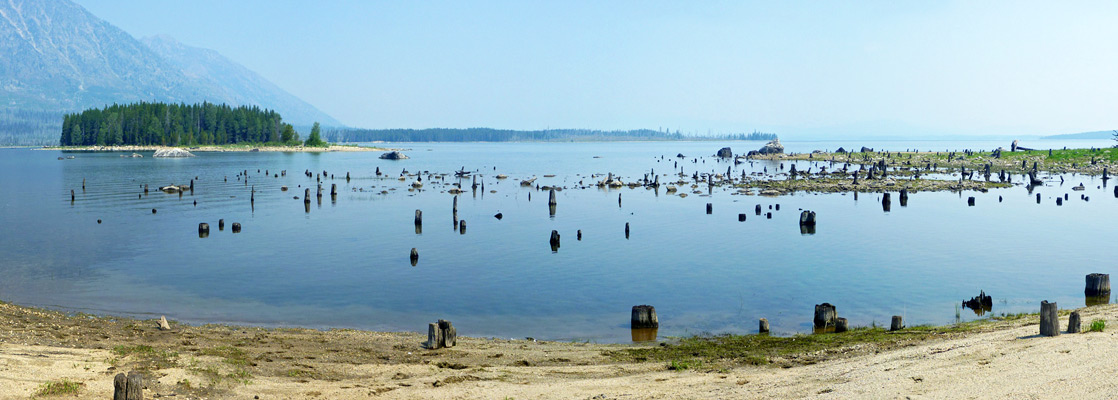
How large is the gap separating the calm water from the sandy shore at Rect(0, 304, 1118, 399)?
5028 mm

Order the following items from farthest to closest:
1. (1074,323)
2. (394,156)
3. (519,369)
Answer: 1. (394,156)
2. (519,369)
3. (1074,323)

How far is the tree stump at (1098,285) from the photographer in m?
27.7

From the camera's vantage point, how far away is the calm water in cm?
2742

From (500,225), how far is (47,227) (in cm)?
3004

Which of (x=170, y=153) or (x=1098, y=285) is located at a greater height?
(x=170, y=153)

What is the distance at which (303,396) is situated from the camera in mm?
Answer: 15039

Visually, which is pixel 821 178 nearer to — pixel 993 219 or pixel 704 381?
pixel 993 219

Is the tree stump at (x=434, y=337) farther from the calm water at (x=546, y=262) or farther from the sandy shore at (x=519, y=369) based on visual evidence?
the calm water at (x=546, y=262)

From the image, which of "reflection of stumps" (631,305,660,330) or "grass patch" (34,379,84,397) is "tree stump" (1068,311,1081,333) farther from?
"grass patch" (34,379,84,397)

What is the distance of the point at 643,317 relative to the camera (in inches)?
959

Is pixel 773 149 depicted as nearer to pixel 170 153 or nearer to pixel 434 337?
pixel 170 153

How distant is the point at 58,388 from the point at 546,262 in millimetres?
25629

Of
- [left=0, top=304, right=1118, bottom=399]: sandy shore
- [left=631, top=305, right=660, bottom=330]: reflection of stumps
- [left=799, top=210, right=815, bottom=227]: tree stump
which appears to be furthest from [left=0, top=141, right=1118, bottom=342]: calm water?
[left=0, top=304, right=1118, bottom=399]: sandy shore

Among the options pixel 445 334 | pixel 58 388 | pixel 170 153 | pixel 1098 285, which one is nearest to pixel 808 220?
pixel 1098 285
